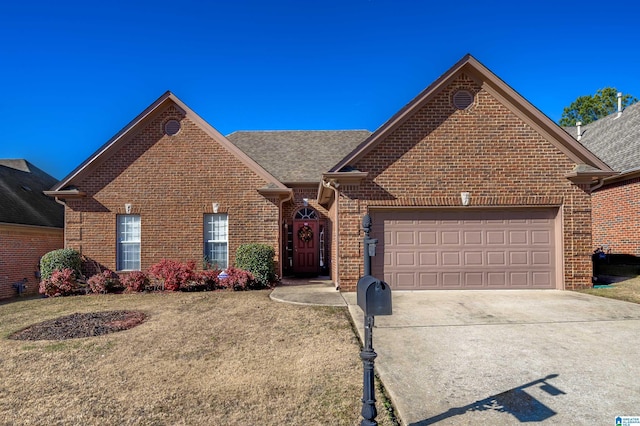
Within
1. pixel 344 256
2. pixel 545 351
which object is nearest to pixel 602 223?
pixel 344 256

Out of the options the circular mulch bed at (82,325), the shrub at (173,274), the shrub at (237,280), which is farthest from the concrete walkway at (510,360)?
the shrub at (173,274)

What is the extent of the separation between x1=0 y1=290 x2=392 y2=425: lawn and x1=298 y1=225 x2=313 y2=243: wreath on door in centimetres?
768

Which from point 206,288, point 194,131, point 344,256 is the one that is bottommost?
point 206,288

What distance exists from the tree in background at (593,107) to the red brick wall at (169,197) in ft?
129

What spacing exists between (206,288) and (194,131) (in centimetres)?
527

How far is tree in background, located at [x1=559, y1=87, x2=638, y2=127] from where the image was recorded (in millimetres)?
37625

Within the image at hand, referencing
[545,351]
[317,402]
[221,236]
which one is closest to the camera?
[317,402]

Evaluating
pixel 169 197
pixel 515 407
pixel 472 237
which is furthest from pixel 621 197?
pixel 169 197

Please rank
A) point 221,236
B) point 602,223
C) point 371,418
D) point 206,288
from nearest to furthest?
point 371,418 < point 206,288 < point 221,236 < point 602,223

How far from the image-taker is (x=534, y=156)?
997 cm

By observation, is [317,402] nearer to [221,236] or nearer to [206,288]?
[206,288]

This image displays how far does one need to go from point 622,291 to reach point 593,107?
125ft

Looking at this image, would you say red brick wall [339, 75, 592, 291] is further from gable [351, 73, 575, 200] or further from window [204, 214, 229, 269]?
window [204, 214, 229, 269]

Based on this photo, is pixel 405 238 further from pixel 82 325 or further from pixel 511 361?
pixel 82 325
